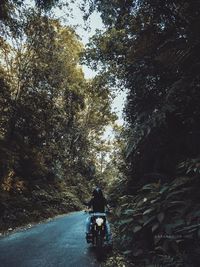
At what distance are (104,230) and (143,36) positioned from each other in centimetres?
500

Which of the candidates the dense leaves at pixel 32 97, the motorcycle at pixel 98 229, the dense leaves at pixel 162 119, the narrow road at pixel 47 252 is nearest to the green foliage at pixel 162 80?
the dense leaves at pixel 162 119

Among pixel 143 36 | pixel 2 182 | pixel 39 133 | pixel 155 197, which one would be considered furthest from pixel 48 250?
pixel 39 133

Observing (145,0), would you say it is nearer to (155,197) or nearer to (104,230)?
(155,197)

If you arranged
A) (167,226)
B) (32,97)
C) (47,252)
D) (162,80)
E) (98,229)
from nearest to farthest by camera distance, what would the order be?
(167,226) → (98,229) → (47,252) → (162,80) → (32,97)

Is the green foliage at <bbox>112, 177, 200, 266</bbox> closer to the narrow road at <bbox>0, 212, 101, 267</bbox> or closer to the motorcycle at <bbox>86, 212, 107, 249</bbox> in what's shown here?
the motorcycle at <bbox>86, 212, 107, 249</bbox>

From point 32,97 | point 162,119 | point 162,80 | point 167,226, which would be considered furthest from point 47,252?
point 32,97

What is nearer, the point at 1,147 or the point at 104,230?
the point at 104,230

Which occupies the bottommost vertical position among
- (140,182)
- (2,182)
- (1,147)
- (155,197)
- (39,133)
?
(155,197)

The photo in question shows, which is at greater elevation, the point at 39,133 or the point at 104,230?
the point at 39,133

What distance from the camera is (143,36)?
32.8 ft

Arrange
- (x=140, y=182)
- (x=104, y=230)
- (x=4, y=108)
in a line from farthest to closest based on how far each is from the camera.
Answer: (x=4, y=108)
(x=140, y=182)
(x=104, y=230)

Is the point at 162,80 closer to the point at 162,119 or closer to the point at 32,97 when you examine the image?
the point at 162,119

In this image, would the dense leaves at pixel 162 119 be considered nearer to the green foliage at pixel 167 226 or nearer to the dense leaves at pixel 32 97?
the green foliage at pixel 167 226

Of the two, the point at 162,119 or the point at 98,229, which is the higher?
the point at 162,119
